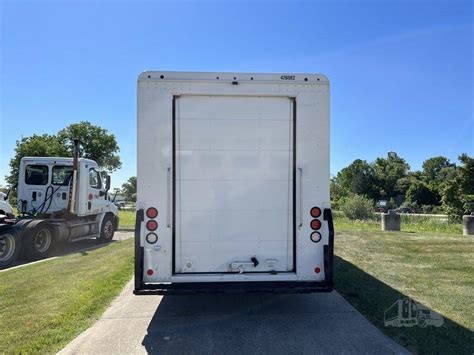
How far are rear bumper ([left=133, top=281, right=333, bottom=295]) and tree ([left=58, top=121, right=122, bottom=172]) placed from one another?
52454mm

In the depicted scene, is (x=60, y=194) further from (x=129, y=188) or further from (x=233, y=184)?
(x=129, y=188)

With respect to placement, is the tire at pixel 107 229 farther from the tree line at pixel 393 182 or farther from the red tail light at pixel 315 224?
the tree line at pixel 393 182

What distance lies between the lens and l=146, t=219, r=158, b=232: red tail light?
16.4ft

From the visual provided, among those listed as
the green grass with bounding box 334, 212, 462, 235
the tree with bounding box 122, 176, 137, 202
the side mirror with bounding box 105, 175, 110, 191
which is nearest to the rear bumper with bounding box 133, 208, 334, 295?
the side mirror with bounding box 105, 175, 110, 191

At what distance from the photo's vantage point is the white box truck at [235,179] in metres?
5.02

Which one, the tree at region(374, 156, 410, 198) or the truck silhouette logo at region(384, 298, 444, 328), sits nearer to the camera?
the truck silhouette logo at region(384, 298, 444, 328)

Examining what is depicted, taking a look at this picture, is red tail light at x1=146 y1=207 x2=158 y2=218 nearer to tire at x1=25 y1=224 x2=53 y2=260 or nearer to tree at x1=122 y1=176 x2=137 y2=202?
tire at x1=25 y1=224 x2=53 y2=260

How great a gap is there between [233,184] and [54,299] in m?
3.57

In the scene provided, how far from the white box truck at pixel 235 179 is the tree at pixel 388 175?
8559 centimetres

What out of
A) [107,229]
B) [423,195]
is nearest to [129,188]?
[423,195]

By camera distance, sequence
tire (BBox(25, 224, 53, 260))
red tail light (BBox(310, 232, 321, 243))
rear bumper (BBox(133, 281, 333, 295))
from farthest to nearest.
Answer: tire (BBox(25, 224, 53, 260)), red tail light (BBox(310, 232, 321, 243)), rear bumper (BBox(133, 281, 333, 295))

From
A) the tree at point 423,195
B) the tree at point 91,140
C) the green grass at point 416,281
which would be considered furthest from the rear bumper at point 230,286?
the tree at point 423,195

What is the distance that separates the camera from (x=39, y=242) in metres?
11.9

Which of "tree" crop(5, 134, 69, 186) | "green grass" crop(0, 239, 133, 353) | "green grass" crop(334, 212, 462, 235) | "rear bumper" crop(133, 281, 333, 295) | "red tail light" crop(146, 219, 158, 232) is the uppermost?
"tree" crop(5, 134, 69, 186)
